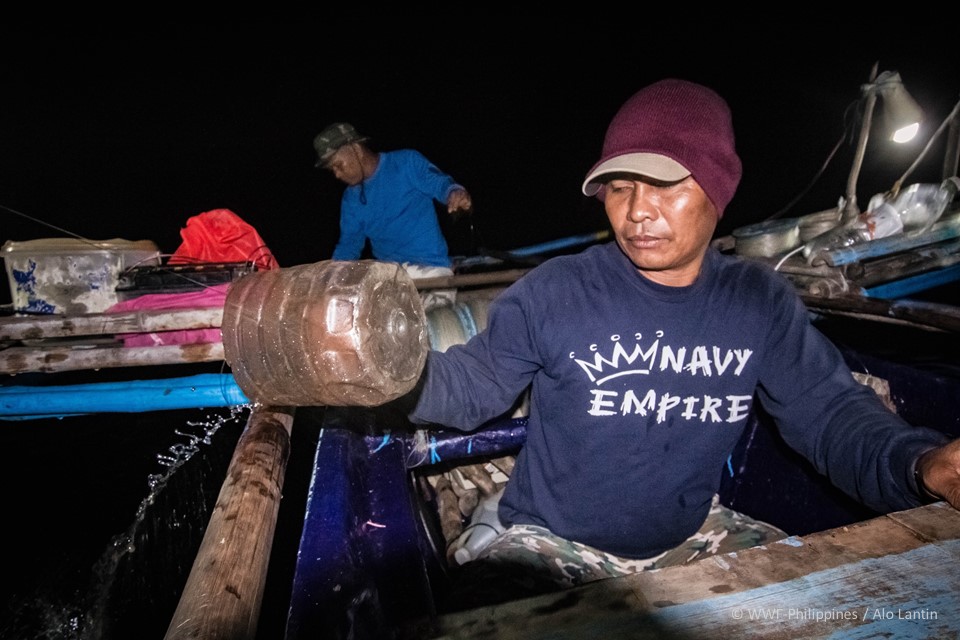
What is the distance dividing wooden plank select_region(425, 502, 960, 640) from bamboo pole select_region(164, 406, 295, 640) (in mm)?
450

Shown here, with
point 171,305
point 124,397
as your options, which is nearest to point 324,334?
point 124,397

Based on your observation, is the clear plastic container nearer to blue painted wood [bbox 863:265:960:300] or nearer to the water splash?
the water splash

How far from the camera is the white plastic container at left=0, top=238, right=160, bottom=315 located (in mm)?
2967

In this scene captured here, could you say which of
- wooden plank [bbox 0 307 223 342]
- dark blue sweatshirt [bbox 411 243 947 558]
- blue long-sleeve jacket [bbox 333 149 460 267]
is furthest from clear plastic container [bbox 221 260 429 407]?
blue long-sleeve jacket [bbox 333 149 460 267]

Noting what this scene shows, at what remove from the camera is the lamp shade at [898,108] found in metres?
3.68

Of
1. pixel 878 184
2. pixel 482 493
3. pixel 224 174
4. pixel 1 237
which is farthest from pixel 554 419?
pixel 224 174

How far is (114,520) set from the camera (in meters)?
4.76

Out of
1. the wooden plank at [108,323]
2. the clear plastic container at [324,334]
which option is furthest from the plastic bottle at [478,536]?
the wooden plank at [108,323]

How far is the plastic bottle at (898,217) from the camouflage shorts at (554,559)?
207cm

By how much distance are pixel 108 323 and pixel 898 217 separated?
4.88m

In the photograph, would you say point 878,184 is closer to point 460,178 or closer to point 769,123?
point 769,123

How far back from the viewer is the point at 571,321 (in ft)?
5.59

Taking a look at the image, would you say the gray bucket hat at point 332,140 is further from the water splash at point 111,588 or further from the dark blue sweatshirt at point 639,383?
the dark blue sweatshirt at point 639,383

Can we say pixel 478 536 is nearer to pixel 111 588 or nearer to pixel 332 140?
pixel 111 588
